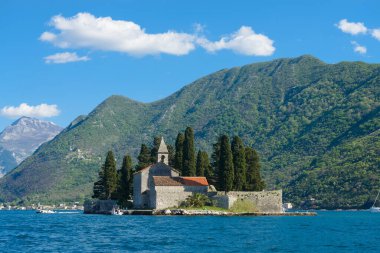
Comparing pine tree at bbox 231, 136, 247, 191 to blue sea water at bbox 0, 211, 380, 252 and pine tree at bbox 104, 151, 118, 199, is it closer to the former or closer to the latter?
blue sea water at bbox 0, 211, 380, 252

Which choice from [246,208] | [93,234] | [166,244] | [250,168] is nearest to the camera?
[166,244]

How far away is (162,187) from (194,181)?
5.37 meters

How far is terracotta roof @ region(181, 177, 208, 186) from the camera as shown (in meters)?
98.9

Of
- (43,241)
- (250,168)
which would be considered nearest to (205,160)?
(250,168)

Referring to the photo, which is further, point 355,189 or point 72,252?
point 355,189

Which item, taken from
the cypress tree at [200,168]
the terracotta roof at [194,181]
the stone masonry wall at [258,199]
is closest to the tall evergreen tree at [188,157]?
the cypress tree at [200,168]

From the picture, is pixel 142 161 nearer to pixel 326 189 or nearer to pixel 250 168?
pixel 250 168

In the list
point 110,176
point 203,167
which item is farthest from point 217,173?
point 110,176

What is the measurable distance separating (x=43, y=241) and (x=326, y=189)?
457 ft

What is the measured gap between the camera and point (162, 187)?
322 ft

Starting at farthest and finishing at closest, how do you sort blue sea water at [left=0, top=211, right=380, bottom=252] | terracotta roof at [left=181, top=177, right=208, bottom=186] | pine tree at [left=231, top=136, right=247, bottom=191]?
pine tree at [left=231, top=136, right=247, bottom=191]
terracotta roof at [left=181, top=177, right=208, bottom=186]
blue sea water at [left=0, top=211, right=380, bottom=252]

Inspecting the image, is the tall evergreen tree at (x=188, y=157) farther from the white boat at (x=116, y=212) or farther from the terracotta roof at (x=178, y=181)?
the white boat at (x=116, y=212)

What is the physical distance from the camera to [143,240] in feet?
182

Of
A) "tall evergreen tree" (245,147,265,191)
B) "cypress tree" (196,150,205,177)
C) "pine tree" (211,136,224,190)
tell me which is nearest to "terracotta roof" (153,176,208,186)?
"pine tree" (211,136,224,190)
